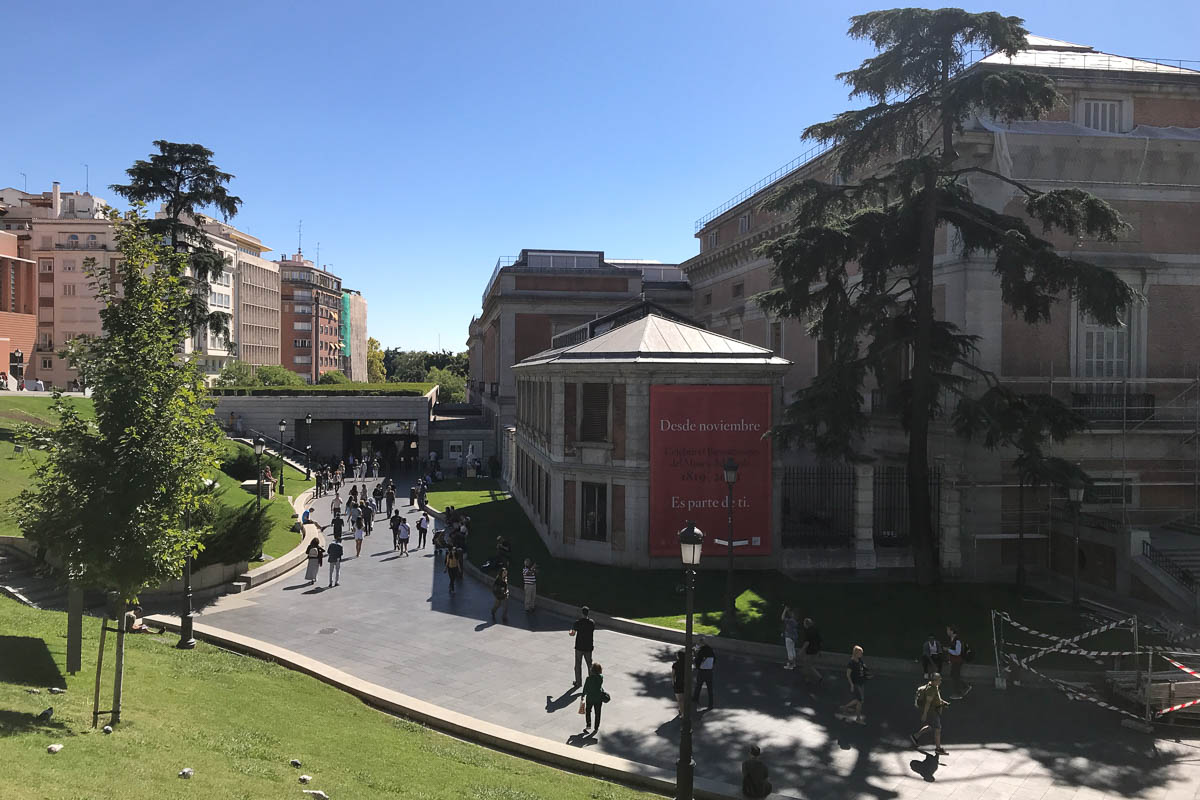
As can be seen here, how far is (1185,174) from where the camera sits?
25.6 meters

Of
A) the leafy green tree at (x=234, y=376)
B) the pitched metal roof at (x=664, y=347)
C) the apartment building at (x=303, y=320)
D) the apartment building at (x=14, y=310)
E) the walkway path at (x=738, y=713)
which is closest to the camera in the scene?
the walkway path at (x=738, y=713)

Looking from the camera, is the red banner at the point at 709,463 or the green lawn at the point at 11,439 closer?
the green lawn at the point at 11,439

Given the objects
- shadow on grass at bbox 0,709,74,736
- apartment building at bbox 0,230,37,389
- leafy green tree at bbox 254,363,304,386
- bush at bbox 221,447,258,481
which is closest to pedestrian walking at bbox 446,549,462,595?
shadow on grass at bbox 0,709,74,736

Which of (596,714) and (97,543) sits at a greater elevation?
(97,543)

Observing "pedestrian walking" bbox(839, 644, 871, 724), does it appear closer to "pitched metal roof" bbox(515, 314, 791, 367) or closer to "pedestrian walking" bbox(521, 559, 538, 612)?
"pedestrian walking" bbox(521, 559, 538, 612)

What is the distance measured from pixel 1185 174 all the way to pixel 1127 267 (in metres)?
3.68

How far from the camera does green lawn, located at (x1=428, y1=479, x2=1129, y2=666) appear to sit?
18703 millimetres

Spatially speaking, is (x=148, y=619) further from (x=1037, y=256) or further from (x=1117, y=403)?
(x=1117, y=403)

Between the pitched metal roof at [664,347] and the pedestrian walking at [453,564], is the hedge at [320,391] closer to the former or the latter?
the pitched metal roof at [664,347]

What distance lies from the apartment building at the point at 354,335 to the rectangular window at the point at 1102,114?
132 metres

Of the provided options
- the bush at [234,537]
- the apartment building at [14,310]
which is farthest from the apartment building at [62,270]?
the bush at [234,537]

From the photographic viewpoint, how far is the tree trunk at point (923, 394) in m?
21.5

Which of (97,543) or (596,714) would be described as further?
(596,714)

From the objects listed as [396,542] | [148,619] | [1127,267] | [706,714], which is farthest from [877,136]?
[148,619]
